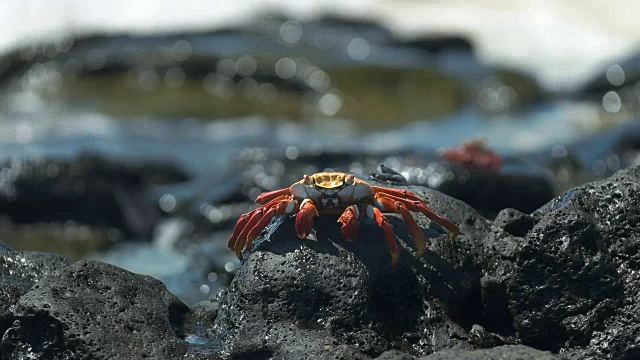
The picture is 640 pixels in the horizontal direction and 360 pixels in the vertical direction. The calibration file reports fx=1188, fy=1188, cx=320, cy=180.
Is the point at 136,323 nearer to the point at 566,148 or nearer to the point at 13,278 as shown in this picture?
the point at 13,278

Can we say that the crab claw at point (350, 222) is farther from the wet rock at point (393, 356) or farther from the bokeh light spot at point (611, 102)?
the bokeh light spot at point (611, 102)

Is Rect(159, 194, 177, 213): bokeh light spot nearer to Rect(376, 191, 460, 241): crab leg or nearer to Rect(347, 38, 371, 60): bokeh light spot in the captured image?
Rect(376, 191, 460, 241): crab leg

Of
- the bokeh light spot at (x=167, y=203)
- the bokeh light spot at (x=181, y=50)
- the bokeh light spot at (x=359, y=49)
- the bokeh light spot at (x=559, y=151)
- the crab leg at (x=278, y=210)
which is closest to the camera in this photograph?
the crab leg at (x=278, y=210)

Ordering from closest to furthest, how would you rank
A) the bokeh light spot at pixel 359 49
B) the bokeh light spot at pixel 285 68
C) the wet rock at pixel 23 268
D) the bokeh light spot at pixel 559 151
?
the wet rock at pixel 23 268 → the bokeh light spot at pixel 559 151 → the bokeh light spot at pixel 285 68 → the bokeh light spot at pixel 359 49

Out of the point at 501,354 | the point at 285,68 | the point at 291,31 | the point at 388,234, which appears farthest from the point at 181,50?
the point at 501,354

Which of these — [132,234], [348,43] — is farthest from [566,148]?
[348,43]

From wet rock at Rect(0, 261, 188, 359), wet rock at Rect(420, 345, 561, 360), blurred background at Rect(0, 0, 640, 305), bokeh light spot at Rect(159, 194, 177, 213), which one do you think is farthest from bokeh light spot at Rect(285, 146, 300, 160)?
wet rock at Rect(420, 345, 561, 360)

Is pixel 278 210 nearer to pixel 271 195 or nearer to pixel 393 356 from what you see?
pixel 271 195

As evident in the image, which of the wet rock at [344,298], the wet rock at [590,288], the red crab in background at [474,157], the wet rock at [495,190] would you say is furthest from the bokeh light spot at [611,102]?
the wet rock at [344,298]
